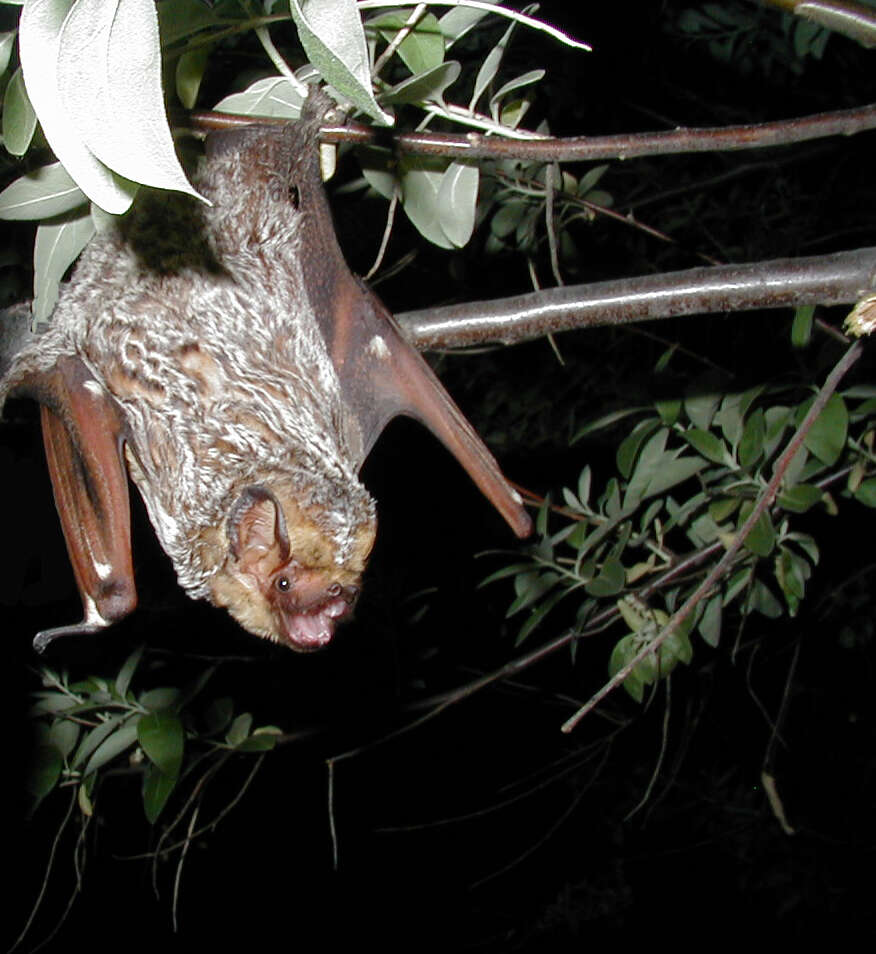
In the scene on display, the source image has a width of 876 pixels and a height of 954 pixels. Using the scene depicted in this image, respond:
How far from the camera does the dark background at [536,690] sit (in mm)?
4840

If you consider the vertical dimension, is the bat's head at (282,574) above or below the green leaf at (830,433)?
above

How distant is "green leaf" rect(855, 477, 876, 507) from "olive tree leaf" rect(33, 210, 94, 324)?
8.48 ft

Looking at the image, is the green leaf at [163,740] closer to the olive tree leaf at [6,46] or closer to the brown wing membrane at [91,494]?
the brown wing membrane at [91,494]

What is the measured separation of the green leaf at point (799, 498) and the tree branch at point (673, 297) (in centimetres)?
100

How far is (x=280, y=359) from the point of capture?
251 cm

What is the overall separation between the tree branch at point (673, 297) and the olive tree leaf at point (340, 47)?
1.07m

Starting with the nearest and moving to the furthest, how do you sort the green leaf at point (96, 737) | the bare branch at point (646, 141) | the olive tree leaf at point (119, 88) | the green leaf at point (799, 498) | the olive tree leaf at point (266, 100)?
1. the olive tree leaf at point (119, 88)
2. the bare branch at point (646, 141)
3. the olive tree leaf at point (266, 100)
4. the green leaf at point (799, 498)
5. the green leaf at point (96, 737)

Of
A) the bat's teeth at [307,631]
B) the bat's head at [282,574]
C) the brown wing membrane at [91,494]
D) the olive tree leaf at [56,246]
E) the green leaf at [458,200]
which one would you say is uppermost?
the olive tree leaf at [56,246]

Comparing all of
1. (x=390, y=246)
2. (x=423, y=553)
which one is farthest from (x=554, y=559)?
(x=423, y=553)

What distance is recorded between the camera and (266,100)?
2252 mm

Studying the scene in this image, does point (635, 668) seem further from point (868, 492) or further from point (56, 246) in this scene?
point (56, 246)

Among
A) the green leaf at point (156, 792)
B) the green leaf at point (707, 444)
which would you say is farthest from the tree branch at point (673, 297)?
the green leaf at point (156, 792)

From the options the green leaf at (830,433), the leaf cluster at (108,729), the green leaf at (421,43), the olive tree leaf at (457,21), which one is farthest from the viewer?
the leaf cluster at (108,729)

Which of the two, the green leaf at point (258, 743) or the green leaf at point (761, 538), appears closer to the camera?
the green leaf at point (761, 538)
